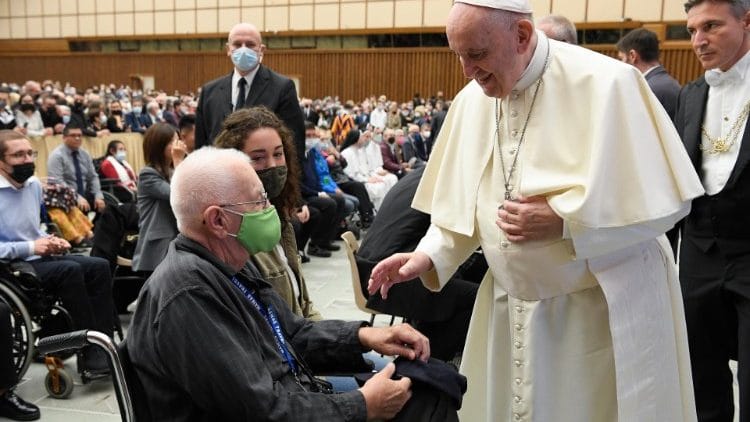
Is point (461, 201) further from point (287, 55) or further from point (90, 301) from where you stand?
point (287, 55)

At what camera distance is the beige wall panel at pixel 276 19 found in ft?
76.5

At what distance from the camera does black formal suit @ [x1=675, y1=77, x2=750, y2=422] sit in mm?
2324

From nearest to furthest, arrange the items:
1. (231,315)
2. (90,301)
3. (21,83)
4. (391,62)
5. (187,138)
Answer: (231,315), (90,301), (187,138), (391,62), (21,83)

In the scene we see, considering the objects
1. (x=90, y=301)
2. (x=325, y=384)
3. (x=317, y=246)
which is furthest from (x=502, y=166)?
(x=317, y=246)

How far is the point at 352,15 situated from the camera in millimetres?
22500

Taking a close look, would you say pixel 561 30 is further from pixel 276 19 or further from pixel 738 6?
pixel 276 19

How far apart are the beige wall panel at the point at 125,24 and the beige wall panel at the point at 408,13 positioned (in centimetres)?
1108

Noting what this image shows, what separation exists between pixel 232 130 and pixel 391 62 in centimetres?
2076

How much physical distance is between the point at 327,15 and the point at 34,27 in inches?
548

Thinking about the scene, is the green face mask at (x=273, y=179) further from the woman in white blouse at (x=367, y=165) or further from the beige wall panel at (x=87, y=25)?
the beige wall panel at (x=87, y=25)

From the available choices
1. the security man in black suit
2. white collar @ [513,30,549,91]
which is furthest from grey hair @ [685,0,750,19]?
white collar @ [513,30,549,91]

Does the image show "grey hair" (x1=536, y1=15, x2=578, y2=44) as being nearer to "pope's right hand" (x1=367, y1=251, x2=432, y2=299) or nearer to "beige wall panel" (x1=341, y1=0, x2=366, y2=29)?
"pope's right hand" (x1=367, y1=251, x2=432, y2=299)

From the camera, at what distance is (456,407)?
5.86 ft

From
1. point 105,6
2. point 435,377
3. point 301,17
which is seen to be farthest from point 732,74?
point 105,6
